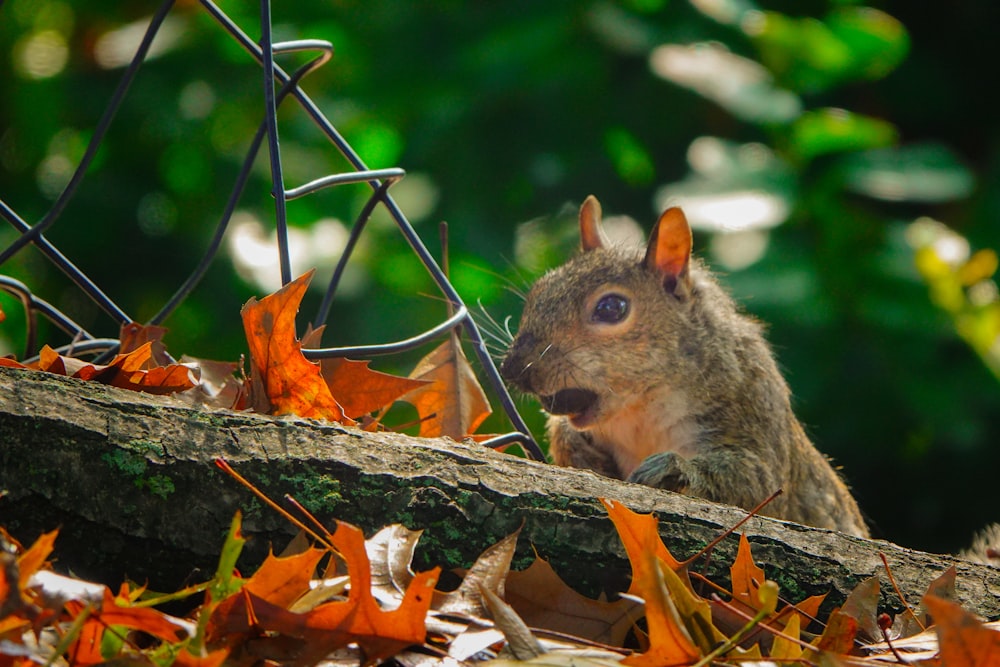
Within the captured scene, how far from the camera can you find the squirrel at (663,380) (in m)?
1.40

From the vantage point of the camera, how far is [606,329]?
146 cm

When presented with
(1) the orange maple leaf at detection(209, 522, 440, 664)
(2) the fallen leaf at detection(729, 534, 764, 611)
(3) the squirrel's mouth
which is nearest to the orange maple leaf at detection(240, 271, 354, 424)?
(1) the orange maple leaf at detection(209, 522, 440, 664)

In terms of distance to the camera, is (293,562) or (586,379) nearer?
(293,562)

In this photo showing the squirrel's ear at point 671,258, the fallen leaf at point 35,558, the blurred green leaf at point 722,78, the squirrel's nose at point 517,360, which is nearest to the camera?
the fallen leaf at point 35,558

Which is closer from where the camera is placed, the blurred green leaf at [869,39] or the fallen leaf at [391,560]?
the fallen leaf at [391,560]

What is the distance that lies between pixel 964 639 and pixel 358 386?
0.59 m

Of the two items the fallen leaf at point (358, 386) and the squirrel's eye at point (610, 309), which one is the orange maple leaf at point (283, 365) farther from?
the squirrel's eye at point (610, 309)

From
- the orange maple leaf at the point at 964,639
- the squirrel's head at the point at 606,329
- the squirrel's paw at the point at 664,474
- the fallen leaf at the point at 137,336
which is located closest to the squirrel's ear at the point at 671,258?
the squirrel's head at the point at 606,329

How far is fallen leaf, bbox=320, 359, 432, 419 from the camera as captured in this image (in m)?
0.99

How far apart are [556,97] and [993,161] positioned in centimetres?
112

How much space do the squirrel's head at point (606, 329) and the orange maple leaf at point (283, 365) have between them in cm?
48

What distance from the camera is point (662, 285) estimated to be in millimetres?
1527

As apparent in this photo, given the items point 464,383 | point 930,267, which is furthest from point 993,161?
point 464,383

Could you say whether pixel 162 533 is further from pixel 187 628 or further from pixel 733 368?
pixel 733 368
